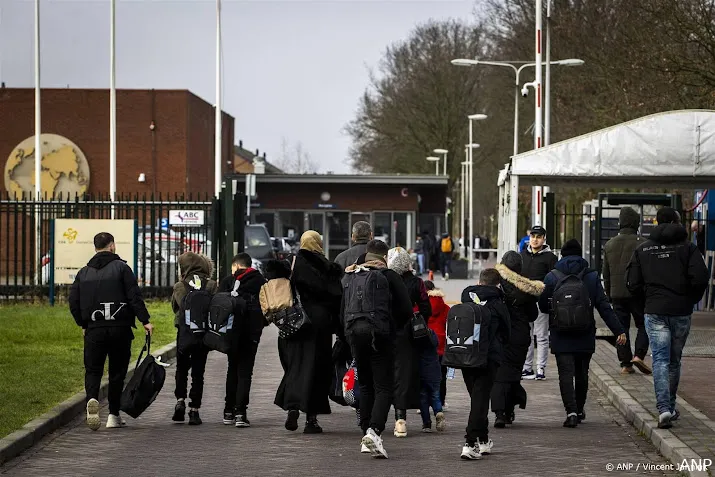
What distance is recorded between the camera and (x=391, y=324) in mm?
10406

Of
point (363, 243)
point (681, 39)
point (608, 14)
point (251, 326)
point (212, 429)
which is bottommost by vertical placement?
point (212, 429)

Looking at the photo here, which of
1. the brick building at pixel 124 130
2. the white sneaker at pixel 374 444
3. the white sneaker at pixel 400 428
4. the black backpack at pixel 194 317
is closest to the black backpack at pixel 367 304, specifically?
the white sneaker at pixel 374 444

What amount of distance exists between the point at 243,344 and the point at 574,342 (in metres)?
2.94

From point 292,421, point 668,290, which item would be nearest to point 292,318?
point 292,421

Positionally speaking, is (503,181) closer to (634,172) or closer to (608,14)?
(634,172)

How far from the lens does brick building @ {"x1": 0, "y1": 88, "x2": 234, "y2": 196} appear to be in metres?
52.3

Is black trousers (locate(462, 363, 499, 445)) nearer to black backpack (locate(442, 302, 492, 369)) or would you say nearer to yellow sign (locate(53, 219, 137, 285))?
black backpack (locate(442, 302, 492, 369))

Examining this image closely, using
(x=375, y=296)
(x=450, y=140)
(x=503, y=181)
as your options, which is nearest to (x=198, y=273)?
(x=375, y=296)

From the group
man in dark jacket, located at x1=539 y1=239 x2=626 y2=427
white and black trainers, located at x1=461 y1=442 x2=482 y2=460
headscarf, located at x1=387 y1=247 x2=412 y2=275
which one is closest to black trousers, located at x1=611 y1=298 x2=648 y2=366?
man in dark jacket, located at x1=539 y1=239 x2=626 y2=427

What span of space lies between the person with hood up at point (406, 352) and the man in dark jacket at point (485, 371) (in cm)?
67

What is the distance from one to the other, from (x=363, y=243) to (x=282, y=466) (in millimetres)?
2882

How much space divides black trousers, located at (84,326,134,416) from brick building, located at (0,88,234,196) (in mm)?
40220

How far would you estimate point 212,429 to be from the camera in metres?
11.9

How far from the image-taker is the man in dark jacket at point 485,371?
10.0 meters
